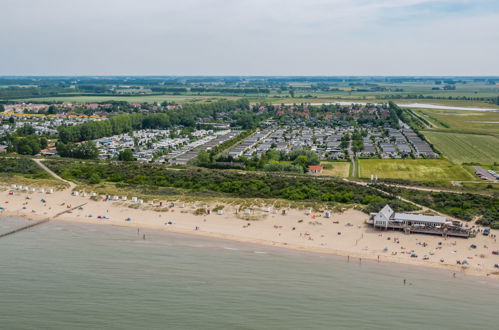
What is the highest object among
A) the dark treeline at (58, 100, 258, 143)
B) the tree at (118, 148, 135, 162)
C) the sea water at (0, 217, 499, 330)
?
the dark treeline at (58, 100, 258, 143)

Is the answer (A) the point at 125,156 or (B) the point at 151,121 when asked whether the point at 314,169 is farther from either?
(B) the point at 151,121

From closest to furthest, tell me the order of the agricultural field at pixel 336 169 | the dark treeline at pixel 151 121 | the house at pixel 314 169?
the agricultural field at pixel 336 169 → the house at pixel 314 169 → the dark treeline at pixel 151 121

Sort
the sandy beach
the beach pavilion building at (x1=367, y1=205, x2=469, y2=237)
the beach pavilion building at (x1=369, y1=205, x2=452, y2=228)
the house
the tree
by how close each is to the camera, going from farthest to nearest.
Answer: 1. the tree
2. the house
3. the beach pavilion building at (x1=369, y1=205, x2=452, y2=228)
4. the beach pavilion building at (x1=367, y1=205, x2=469, y2=237)
5. the sandy beach

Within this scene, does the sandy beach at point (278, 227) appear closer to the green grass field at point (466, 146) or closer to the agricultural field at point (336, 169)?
the agricultural field at point (336, 169)

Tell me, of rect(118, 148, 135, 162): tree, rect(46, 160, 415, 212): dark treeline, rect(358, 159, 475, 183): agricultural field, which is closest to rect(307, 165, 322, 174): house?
rect(358, 159, 475, 183): agricultural field

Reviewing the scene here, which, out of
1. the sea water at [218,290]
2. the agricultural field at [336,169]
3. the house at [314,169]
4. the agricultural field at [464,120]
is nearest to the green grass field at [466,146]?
the agricultural field at [464,120]

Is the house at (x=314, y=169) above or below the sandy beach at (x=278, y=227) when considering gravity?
above

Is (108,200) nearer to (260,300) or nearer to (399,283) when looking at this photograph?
(260,300)

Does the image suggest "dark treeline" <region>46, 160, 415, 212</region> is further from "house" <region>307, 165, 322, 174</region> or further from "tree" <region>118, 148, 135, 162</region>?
"house" <region>307, 165, 322, 174</region>
